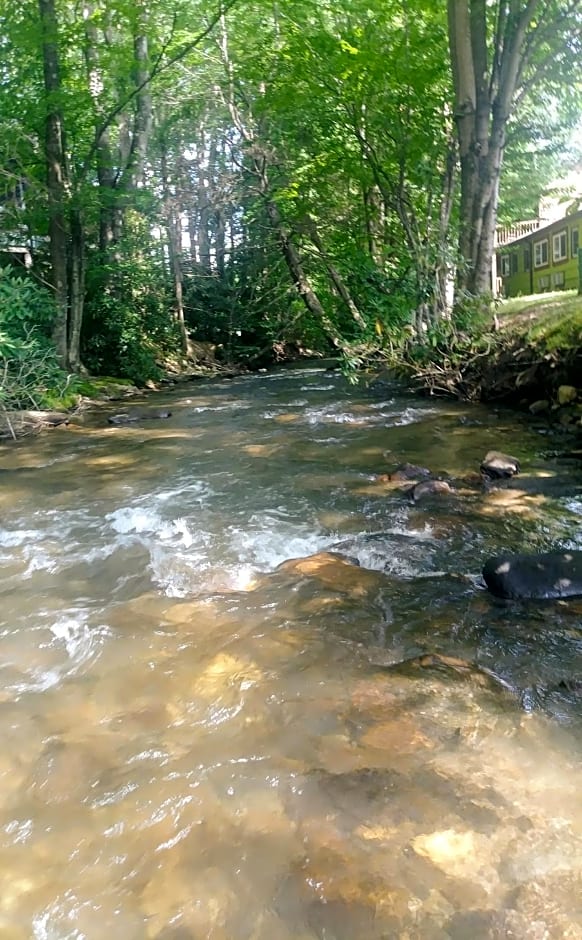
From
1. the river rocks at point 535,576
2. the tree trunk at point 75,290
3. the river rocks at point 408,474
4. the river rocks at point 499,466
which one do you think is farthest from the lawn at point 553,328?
the tree trunk at point 75,290

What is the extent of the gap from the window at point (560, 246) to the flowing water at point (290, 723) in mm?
27309

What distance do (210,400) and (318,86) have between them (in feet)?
23.4

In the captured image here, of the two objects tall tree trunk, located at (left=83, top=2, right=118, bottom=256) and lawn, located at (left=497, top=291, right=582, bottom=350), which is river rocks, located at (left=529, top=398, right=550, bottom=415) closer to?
lawn, located at (left=497, top=291, right=582, bottom=350)

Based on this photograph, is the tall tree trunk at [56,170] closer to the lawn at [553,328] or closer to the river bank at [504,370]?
the river bank at [504,370]

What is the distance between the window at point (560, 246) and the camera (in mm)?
30170

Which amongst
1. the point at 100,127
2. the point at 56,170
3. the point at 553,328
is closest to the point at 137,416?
the point at 56,170

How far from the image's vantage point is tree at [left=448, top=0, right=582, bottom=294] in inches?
497

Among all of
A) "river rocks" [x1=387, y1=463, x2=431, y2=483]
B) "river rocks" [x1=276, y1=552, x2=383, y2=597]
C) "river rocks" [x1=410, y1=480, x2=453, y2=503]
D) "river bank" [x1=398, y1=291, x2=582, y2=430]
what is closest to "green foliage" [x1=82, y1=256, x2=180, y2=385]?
"river bank" [x1=398, y1=291, x2=582, y2=430]

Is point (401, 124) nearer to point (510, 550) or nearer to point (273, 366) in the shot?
point (510, 550)

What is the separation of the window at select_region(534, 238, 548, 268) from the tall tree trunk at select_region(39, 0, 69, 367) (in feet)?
82.7

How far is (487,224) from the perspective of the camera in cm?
1298

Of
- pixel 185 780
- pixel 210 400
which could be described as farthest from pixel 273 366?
pixel 185 780

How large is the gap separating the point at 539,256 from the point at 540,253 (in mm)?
186

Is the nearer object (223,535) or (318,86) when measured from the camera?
(223,535)
